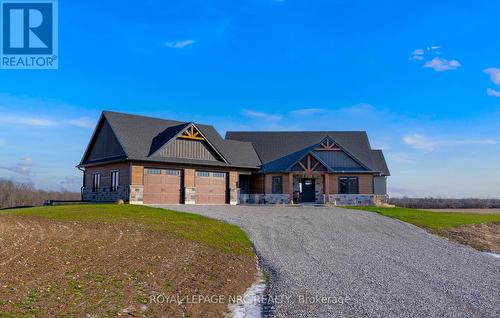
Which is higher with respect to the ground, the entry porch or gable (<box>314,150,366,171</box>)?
gable (<box>314,150,366,171</box>)

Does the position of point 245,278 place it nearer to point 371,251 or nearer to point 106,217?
point 371,251

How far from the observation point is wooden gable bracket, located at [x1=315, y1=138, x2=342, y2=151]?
36.9 m

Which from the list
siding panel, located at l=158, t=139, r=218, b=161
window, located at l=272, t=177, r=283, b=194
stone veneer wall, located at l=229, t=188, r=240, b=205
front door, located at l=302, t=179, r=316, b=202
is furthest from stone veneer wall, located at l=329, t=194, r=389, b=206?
siding panel, located at l=158, t=139, r=218, b=161

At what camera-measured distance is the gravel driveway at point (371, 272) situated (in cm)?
799

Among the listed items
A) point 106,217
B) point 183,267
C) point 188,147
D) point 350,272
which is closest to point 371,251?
point 350,272

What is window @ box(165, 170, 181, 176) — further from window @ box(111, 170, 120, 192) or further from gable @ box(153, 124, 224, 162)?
window @ box(111, 170, 120, 192)

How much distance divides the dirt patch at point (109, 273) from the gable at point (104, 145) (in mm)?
15974

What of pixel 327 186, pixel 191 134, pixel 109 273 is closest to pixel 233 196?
pixel 191 134

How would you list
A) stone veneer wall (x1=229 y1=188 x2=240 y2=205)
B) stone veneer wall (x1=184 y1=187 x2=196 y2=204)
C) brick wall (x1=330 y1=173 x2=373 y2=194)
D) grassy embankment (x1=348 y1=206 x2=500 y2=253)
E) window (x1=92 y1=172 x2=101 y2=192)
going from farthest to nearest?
brick wall (x1=330 y1=173 x2=373 y2=194)
stone veneer wall (x1=229 y1=188 x2=240 y2=205)
window (x1=92 y1=172 x2=101 y2=192)
stone veneer wall (x1=184 y1=187 x2=196 y2=204)
grassy embankment (x1=348 y1=206 x2=500 y2=253)

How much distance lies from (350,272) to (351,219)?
39.8 ft

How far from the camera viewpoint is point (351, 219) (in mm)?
22906

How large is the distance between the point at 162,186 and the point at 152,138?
155 inches

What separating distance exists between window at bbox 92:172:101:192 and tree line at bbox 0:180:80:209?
20.1 m

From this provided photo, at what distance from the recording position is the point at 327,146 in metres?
36.9
